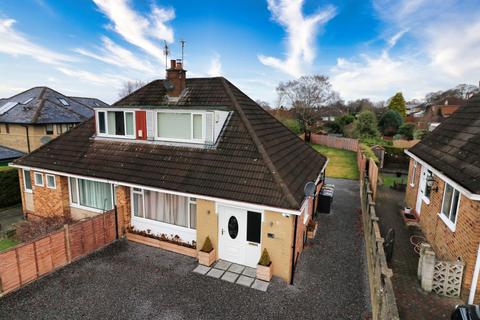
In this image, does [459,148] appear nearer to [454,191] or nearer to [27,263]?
[454,191]

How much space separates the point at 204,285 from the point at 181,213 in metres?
2.88

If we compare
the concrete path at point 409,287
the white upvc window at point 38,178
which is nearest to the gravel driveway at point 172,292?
the concrete path at point 409,287

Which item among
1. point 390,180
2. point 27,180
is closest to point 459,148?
point 390,180

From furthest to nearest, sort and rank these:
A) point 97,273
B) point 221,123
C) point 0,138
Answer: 1. point 0,138
2. point 221,123
3. point 97,273

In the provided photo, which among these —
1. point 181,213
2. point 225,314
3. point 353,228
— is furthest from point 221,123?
point 353,228

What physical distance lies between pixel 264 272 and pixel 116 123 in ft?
30.8

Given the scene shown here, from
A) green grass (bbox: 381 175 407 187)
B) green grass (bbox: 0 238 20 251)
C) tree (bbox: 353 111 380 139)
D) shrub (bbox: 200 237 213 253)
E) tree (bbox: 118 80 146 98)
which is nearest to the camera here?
shrub (bbox: 200 237 213 253)

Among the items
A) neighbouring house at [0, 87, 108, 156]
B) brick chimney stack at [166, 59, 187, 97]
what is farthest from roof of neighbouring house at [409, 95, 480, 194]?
neighbouring house at [0, 87, 108, 156]

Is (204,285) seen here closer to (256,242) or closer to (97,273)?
(256,242)

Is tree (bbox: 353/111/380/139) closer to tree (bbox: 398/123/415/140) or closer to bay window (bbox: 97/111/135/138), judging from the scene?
tree (bbox: 398/123/415/140)

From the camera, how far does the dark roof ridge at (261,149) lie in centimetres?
784

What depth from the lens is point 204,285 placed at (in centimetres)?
795

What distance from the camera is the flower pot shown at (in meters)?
8.86

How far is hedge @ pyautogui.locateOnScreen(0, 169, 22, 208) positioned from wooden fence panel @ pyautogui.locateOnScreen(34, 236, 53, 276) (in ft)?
34.9
